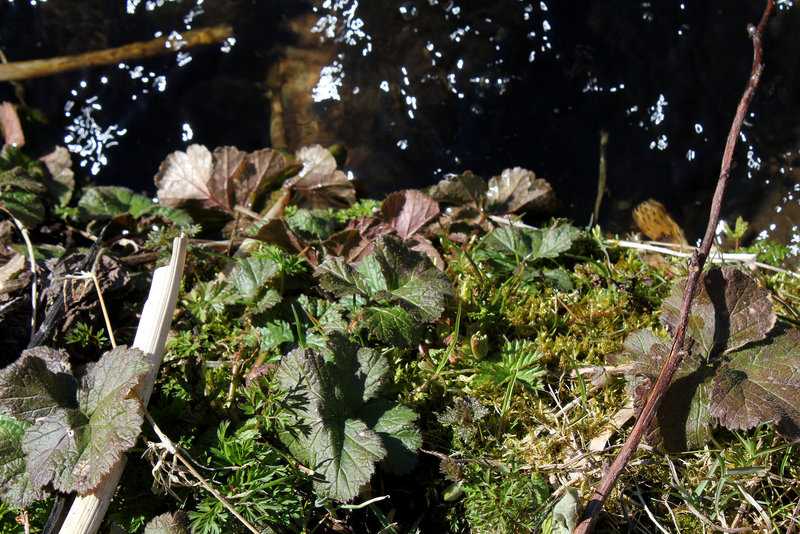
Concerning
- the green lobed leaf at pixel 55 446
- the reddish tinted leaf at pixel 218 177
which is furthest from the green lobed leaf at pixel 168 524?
the reddish tinted leaf at pixel 218 177

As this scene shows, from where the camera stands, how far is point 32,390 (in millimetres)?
1756

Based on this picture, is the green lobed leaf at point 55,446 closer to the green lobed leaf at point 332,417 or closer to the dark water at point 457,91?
the green lobed leaf at point 332,417

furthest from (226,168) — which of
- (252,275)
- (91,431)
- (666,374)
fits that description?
(666,374)

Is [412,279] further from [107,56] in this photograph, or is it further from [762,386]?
[107,56]

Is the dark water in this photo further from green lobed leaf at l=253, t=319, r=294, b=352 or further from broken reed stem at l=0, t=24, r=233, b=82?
green lobed leaf at l=253, t=319, r=294, b=352

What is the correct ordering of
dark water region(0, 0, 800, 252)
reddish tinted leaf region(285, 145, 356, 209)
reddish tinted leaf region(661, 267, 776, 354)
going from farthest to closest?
dark water region(0, 0, 800, 252)
reddish tinted leaf region(285, 145, 356, 209)
reddish tinted leaf region(661, 267, 776, 354)

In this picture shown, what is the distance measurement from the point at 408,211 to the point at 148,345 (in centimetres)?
117

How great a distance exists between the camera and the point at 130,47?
14.4 ft

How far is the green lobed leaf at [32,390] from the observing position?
1.73 meters

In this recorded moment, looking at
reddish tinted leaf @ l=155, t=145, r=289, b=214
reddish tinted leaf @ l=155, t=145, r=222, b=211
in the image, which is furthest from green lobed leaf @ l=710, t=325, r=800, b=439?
reddish tinted leaf @ l=155, t=145, r=222, b=211

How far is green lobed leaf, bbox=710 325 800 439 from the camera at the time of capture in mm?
1675

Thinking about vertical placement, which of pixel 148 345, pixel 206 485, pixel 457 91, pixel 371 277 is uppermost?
pixel 457 91

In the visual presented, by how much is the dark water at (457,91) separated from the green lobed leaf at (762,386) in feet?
5.15

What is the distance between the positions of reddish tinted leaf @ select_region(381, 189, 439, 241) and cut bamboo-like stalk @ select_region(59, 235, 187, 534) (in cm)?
85
